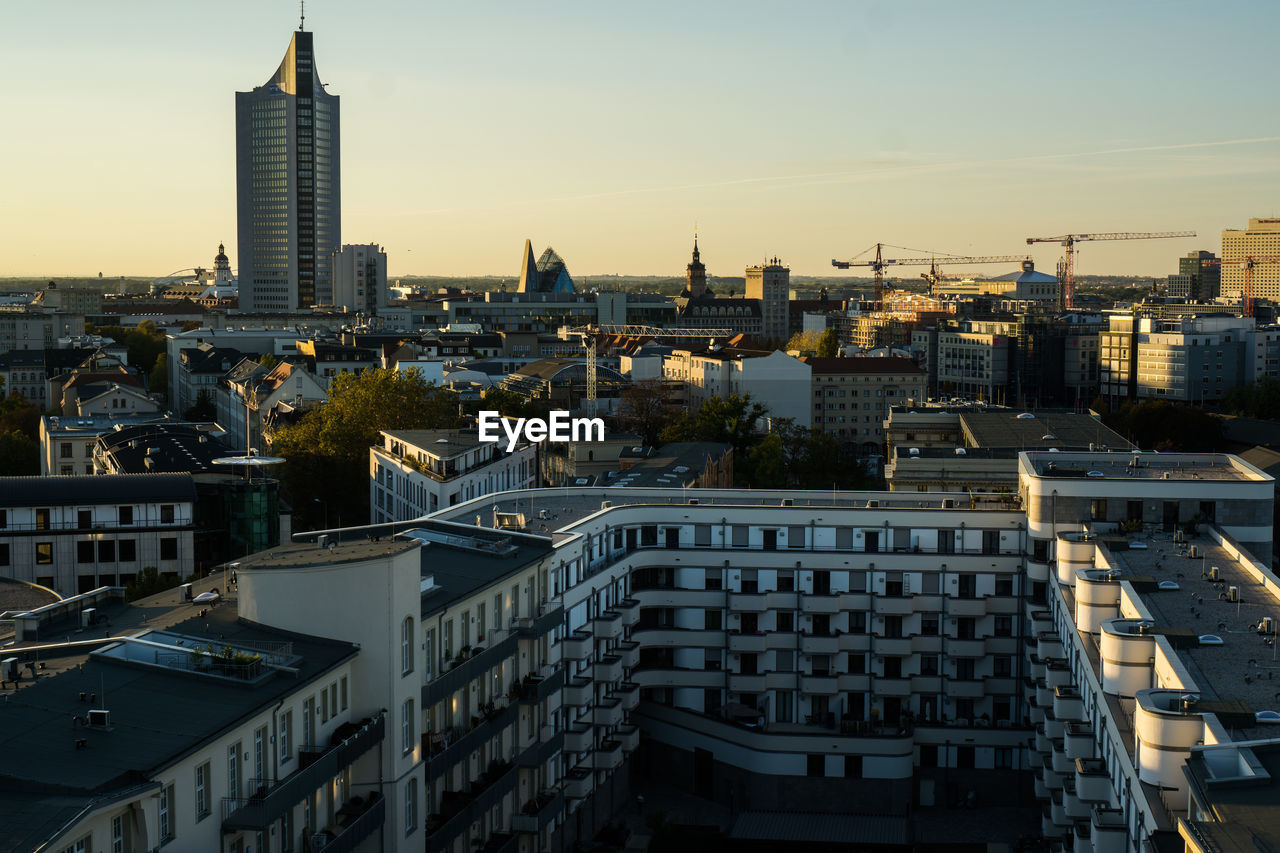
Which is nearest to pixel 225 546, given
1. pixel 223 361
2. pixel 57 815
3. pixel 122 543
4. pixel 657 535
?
pixel 122 543

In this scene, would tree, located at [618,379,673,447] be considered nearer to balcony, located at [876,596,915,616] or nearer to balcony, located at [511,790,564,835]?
balcony, located at [876,596,915,616]

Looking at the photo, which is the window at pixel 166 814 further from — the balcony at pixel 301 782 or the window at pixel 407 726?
the window at pixel 407 726

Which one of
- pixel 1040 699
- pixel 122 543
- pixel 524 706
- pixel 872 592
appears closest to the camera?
pixel 524 706

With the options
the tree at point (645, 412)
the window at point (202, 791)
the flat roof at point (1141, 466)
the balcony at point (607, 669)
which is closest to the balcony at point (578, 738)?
the balcony at point (607, 669)

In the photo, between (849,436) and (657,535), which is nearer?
(657,535)

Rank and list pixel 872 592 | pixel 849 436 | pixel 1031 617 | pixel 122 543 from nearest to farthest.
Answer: pixel 1031 617, pixel 872 592, pixel 122 543, pixel 849 436

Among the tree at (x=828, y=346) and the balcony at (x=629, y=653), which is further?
the tree at (x=828, y=346)

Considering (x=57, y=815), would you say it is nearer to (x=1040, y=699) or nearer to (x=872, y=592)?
(x=1040, y=699)

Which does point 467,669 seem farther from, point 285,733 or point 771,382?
point 771,382
